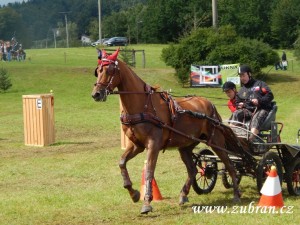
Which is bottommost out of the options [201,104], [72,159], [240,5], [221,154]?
[72,159]

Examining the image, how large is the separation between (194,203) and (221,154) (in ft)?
3.10

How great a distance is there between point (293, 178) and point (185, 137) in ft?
7.59

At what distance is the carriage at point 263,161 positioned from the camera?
32.2ft

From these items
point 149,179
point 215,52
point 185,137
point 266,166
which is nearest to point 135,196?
point 149,179

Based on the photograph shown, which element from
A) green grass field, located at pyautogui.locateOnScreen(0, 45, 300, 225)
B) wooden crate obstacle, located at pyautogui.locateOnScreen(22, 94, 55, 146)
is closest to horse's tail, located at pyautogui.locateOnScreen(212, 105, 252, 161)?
green grass field, located at pyautogui.locateOnScreen(0, 45, 300, 225)

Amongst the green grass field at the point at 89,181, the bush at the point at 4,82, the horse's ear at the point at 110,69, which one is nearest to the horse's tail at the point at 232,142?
the green grass field at the point at 89,181

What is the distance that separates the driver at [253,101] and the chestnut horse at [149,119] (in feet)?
2.53

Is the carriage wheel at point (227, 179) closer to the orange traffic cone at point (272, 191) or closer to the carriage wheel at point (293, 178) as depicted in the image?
the carriage wheel at point (293, 178)

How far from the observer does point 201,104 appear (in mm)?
9719

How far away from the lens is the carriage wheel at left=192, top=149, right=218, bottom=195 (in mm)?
10219

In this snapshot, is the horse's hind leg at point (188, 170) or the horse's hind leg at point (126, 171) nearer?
the horse's hind leg at point (126, 171)

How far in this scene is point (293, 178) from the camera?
10.2m

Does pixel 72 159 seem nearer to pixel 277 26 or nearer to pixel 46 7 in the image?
pixel 277 26

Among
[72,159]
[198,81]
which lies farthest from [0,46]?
[72,159]
